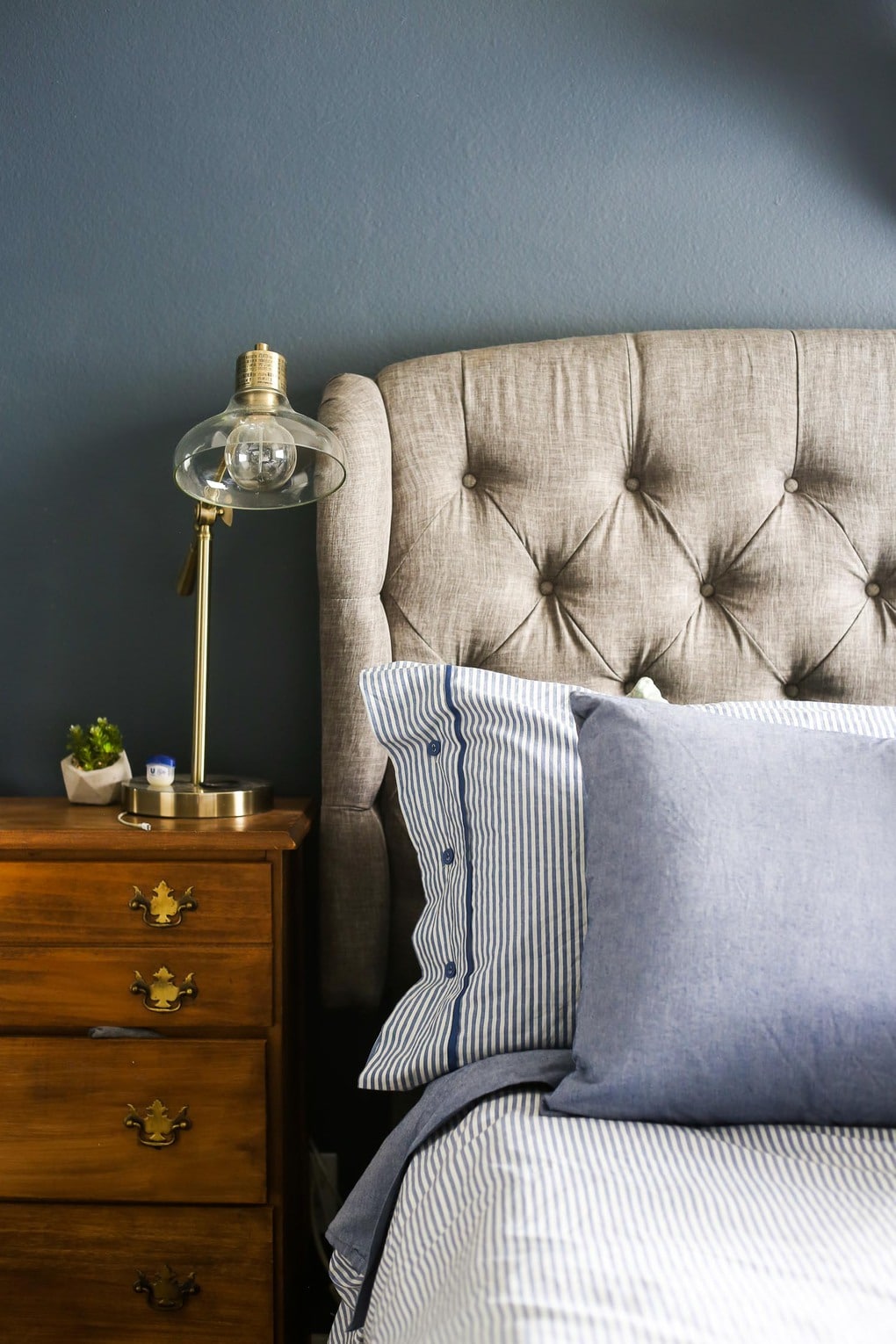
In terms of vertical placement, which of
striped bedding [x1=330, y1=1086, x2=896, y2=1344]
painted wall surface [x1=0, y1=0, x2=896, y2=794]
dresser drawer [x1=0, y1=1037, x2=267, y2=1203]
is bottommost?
dresser drawer [x1=0, y1=1037, x2=267, y2=1203]

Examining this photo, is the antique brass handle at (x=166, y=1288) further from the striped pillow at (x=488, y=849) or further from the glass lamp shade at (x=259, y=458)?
the glass lamp shade at (x=259, y=458)

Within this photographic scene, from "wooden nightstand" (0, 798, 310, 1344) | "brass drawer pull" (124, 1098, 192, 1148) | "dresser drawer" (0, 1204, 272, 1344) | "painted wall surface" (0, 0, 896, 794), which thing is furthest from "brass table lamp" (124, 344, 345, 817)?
"dresser drawer" (0, 1204, 272, 1344)

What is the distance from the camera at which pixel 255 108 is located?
1498mm

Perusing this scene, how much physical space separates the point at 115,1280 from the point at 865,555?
1336 mm

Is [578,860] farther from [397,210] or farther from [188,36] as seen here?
[188,36]

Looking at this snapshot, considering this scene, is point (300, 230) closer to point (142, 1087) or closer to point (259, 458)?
point (259, 458)

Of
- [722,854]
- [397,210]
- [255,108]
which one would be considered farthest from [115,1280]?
[255,108]

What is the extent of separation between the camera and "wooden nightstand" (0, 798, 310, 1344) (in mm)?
1104

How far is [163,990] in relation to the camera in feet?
3.65

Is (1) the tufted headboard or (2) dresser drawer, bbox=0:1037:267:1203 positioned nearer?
(2) dresser drawer, bbox=0:1037:267:1203

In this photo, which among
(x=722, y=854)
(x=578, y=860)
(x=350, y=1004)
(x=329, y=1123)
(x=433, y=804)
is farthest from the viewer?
(x=329, y=1123)

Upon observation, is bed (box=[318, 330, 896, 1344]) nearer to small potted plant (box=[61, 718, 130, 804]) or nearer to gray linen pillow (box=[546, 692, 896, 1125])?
gray linen pillow (box=[546, 692, 896, 1125])

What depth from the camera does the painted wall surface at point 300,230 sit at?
1484 mm

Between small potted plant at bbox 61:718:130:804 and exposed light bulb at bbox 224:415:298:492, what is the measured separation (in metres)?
0.46
